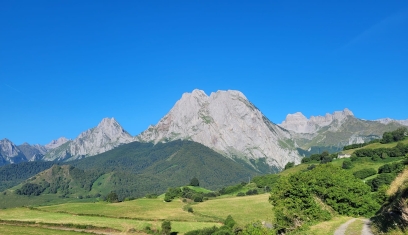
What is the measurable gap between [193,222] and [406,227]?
283ft

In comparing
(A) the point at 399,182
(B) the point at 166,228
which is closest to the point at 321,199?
(A) the point at 399,182

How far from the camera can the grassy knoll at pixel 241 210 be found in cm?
10881

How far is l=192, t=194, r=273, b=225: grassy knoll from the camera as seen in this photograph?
109m

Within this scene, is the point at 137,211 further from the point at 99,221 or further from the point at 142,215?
the point at 99,221

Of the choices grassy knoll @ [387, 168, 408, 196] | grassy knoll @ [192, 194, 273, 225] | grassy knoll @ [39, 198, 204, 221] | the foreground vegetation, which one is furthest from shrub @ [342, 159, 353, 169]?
grassy knoll @ [387, 168, 408, 196]

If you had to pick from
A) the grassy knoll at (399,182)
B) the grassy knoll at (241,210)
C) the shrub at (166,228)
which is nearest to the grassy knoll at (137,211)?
the grassy knoll at (241,210)

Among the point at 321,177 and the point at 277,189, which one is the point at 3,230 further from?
the point at 321,177

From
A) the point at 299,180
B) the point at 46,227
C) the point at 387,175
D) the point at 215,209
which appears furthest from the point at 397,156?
the point at 46,227

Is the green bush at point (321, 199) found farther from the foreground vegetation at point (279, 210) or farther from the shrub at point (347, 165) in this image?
the shrub at point (347, 165)

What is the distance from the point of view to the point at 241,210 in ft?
402

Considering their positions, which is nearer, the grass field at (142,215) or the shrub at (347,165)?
the grass field at (142,215)

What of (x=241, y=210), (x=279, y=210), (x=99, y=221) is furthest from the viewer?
(x=241, y=210)

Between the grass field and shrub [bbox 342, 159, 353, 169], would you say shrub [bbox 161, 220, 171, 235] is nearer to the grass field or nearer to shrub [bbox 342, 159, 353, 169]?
the grass field

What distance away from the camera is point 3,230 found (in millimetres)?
85375
